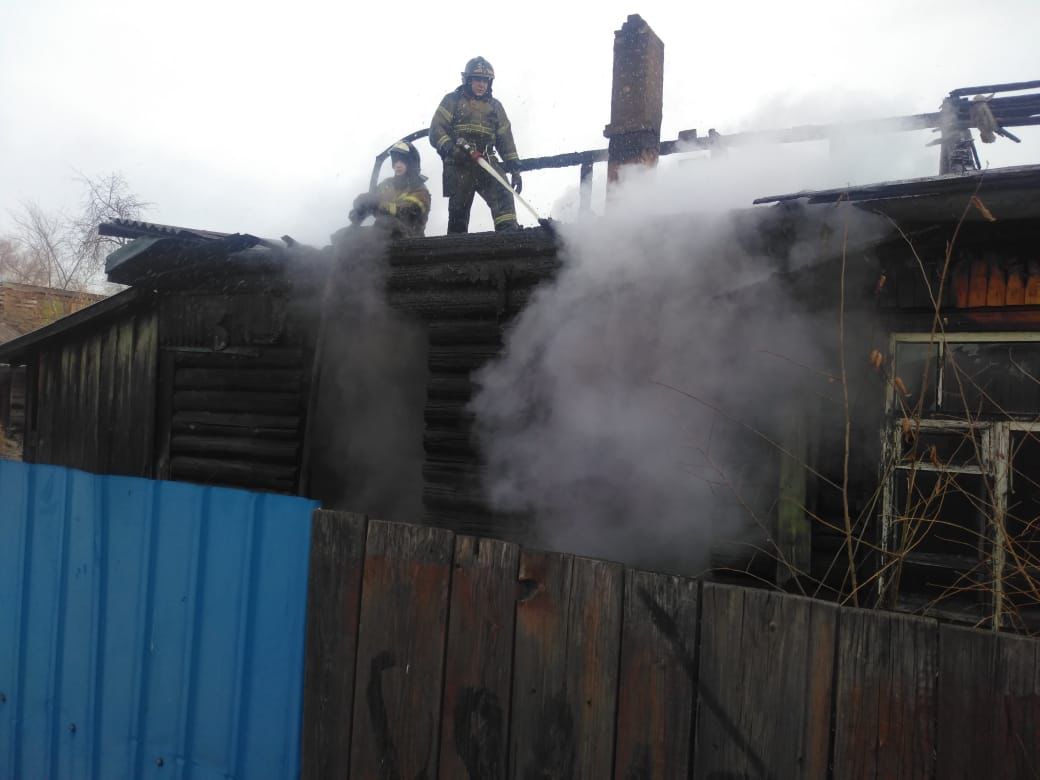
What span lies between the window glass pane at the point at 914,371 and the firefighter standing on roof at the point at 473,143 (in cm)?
413

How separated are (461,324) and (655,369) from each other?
5.02 ft

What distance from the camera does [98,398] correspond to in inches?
276

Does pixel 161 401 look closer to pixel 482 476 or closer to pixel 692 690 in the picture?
pixel 482 476

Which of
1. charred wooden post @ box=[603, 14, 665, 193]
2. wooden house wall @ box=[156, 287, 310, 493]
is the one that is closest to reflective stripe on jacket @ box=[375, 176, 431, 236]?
wooden house wall @ box=[156, 287, 310, 493]

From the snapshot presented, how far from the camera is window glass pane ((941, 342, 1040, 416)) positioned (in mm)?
3717

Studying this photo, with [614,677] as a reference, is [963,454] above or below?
above

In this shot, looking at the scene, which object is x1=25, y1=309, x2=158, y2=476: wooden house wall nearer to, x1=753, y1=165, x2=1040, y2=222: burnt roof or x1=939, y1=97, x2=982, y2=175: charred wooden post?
x1=753, y1=165, x2=1040, y2=222: burnt roof

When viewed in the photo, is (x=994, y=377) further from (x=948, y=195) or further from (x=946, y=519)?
(x=948, y=195)

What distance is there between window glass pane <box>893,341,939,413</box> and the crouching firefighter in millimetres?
4675

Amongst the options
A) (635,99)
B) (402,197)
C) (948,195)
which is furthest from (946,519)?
(635,99)

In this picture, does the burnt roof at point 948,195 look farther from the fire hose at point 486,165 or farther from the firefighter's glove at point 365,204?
the firefighter's glove at point 365,204

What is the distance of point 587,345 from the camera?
4.69m

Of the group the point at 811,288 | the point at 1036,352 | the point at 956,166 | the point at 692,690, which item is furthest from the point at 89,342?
the point at 956,166

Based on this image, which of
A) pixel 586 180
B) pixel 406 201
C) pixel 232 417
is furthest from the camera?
pixel 586 180
